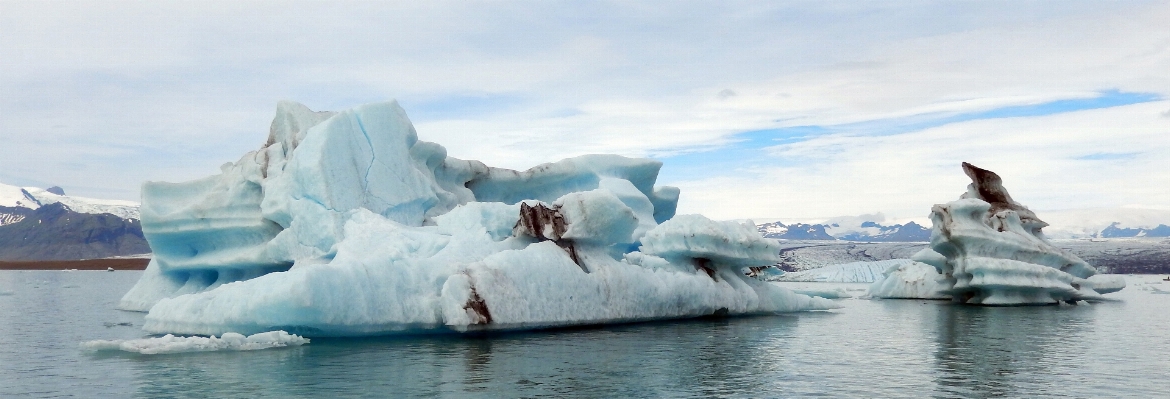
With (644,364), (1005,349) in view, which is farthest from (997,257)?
(644,364)

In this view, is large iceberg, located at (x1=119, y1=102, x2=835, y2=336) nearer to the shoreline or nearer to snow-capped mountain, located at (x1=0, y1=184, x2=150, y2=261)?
the shoreline

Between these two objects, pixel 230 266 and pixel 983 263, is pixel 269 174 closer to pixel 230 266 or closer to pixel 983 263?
pixel 230 266

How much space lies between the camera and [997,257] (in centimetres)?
2069

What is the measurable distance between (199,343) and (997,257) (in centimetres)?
1694

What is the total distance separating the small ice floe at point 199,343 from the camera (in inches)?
424

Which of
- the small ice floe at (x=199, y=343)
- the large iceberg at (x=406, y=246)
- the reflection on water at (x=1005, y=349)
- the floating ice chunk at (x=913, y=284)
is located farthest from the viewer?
the floating ice chunk at (x=913, y=284)

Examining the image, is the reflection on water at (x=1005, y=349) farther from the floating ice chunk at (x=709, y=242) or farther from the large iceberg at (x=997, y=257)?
the floating ice chunk at (x=709, y=242)

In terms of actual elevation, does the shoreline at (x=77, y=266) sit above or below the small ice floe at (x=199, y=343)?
above

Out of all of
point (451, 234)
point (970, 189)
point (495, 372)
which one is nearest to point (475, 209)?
point (451, 234)

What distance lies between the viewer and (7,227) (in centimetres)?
16312

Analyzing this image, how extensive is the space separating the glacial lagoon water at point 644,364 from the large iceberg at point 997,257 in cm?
474

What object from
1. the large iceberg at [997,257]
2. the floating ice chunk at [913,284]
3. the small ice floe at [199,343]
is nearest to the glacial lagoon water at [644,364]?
the small ice floe at [199,343]

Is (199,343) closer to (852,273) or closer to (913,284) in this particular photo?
(913,284)

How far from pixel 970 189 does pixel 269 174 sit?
17310mm
